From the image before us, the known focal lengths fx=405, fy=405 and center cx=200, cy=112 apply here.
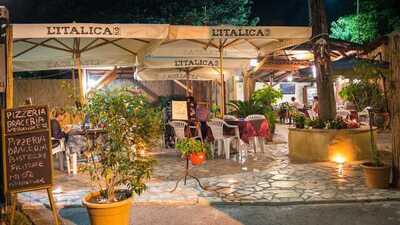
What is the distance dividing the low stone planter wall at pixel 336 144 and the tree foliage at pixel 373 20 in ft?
40.2

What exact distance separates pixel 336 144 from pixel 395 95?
2677 millimetres

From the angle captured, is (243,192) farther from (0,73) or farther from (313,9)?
(313,9)

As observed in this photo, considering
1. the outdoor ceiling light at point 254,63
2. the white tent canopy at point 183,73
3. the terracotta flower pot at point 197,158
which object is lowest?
the terracotta flower pot at point 197,158

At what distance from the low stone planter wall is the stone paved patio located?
33cm

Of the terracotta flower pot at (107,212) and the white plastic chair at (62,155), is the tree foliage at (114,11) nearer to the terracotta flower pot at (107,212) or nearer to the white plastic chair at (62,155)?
the white plastic chair at (62,155)

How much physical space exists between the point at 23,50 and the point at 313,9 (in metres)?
7.26

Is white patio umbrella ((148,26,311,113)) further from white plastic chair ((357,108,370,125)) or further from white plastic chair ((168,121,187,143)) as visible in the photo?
white plastic chair ((357,108,370,125))

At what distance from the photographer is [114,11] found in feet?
63.0

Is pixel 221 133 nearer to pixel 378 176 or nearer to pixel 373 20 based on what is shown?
pixel 378 176

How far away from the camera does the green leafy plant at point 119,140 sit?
15.6ft

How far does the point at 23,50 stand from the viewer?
10.2m

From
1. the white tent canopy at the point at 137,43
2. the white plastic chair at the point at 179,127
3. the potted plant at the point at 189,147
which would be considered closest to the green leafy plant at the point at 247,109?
the white tent canopy at the point at 137,43

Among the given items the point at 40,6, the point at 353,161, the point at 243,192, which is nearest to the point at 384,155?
the point at 353,161

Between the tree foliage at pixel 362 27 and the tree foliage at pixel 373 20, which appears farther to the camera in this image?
the tree foliage at pixel 362 27
